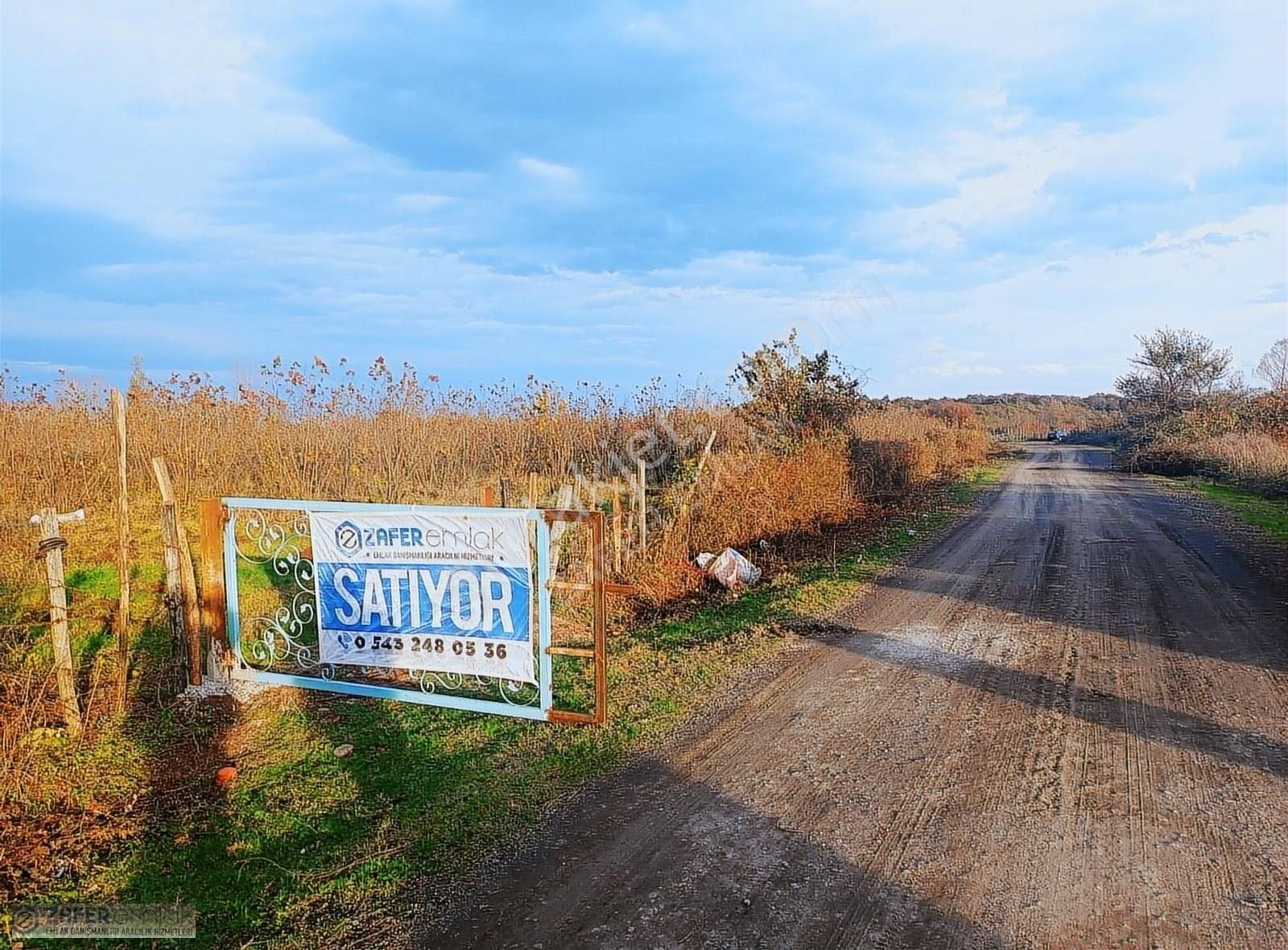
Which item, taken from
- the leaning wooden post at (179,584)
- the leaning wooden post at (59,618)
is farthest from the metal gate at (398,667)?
the leaning wooden post at (59,618)

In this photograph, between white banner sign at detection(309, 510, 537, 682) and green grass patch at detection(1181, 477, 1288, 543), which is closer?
white banner sign at detection(309, 510, 537, 682)

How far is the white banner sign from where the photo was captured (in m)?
4.98

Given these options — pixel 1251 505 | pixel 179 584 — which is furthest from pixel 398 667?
pixel 1251 505

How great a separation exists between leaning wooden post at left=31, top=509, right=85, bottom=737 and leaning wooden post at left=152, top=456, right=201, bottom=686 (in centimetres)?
65

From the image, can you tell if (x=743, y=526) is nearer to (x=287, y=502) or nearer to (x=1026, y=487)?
(x=287, y=502)

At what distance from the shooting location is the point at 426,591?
5.18 metres

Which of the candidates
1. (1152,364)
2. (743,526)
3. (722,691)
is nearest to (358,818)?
Answer: (722,691)

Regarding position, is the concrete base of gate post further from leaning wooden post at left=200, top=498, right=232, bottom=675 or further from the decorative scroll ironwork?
the decorative scroll ironwork

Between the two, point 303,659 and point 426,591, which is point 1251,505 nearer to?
point 426,591

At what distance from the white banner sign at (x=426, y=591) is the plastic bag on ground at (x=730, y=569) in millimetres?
4667

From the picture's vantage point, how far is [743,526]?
38.0 ft

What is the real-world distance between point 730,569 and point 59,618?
263 inches

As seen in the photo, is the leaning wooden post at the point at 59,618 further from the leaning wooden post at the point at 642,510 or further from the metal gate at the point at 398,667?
the leaning wooden post at the point at 642,510

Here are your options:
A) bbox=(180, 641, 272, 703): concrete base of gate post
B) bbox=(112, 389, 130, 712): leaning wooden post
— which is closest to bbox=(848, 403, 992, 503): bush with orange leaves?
bbox=(180, 641, 272, 703): concrete base of gate post
